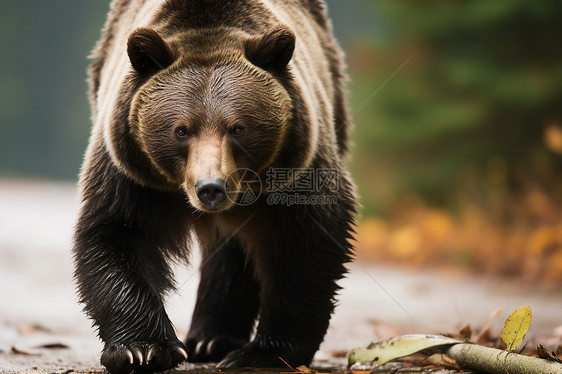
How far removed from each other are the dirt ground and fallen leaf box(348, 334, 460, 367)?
1.59ft

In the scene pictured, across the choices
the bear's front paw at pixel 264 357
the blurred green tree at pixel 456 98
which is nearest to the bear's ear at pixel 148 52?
the bear's front paw at pixel 264 357

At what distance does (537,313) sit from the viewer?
680 centimetres

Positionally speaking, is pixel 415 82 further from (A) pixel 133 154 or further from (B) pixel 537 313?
(A) pixel 133 154

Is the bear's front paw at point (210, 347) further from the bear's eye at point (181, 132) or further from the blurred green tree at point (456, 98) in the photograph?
the blurred green tree at point (456, 98)

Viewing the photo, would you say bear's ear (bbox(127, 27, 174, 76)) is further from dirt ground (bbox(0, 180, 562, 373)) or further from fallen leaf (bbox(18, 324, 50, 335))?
fallen leaf (bbox(18, 324, 50, 335))

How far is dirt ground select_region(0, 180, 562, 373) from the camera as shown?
5121 mm

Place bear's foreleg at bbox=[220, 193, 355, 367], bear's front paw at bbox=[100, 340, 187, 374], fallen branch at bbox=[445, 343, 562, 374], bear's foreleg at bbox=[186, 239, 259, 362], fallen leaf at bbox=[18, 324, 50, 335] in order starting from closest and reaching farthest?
fallen branch at bbox=[445, 343, 562, 374] → bear's front paw at bbox=[100, 340, 187, 374] → bear's foreleg at bbox=[220, 193, 355, 367] → bear's foreleg at bbox=[186, 239, 259, 362] → fallen leaf at bbox=[18, 324, 50, 335]

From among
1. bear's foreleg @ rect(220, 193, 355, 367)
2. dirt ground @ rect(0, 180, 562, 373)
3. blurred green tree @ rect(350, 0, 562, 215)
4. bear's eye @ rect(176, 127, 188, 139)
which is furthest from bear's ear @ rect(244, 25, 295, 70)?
blurred green tree @ rect(350, 0, 562, 215)

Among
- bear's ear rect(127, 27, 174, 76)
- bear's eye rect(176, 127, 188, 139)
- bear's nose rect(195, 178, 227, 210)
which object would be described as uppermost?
bear's ear rect(127, 27, 174, 76)

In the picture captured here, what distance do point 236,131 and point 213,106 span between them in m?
0.18

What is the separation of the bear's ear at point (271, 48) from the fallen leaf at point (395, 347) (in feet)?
5.64

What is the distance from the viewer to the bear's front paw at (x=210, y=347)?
16.8 ft

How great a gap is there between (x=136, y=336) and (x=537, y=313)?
4280mm

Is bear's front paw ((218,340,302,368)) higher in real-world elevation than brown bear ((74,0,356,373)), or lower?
lower
